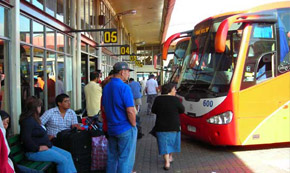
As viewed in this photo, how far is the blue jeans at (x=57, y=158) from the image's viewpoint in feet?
14.0

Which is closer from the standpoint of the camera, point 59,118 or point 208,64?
point 59,118

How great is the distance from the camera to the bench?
13.4ft

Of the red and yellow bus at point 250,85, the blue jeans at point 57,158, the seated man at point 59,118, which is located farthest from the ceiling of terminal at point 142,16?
the blue jeans at point 57,158

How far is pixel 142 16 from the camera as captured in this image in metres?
22.2

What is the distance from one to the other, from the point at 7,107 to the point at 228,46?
15.4ft

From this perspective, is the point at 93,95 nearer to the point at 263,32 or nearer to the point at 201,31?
the point at 201,31

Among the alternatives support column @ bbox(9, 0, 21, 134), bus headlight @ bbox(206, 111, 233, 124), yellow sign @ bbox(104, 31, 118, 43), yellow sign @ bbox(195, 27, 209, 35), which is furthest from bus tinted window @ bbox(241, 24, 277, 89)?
yellow sign @ bbox(104, 31, 118, 43)

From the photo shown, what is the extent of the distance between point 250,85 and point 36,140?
173 inches

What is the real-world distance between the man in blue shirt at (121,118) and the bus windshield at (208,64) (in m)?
2.89

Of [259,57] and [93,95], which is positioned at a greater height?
[259,57]

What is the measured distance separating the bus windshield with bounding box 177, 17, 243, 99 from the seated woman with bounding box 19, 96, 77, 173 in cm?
355

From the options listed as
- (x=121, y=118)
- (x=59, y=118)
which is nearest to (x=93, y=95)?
(x=59, y=118)

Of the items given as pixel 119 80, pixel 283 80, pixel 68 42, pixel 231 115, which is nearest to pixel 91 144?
pixel 119 80

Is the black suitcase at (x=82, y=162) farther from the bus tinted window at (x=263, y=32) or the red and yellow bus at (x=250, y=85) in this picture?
the bus tinted window at (x=263, y=32)
